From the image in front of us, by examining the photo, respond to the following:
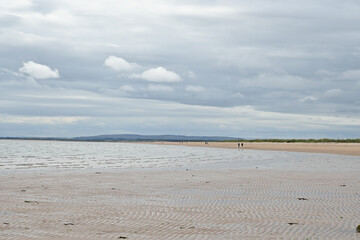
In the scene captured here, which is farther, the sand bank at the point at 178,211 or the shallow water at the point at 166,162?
the shallow water at the point at 166,162

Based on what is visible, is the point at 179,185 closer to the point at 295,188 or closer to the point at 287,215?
the point at 295,188

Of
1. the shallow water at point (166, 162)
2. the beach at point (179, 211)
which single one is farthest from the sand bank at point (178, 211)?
the shallow water at point (166, 162)

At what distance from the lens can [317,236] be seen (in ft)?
35.4

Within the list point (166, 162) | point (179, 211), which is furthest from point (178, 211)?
point (166, 162)

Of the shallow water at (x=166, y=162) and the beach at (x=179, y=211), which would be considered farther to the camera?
the shallow water at (x=166, y=162)

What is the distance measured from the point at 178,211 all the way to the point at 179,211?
0.03m

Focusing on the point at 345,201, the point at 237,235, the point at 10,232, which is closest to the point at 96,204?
the point at 10,232

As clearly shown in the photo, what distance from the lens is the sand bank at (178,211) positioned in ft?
36.9

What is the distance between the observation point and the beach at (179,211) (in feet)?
36.9

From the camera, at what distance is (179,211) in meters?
14.6

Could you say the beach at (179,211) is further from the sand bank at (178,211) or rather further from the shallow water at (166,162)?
the shallow water at (166,162)

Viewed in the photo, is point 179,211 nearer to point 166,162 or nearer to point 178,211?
point 178,211

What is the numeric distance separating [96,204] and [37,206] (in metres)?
2.11

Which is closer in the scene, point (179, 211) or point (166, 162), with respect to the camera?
point (179, 211)
